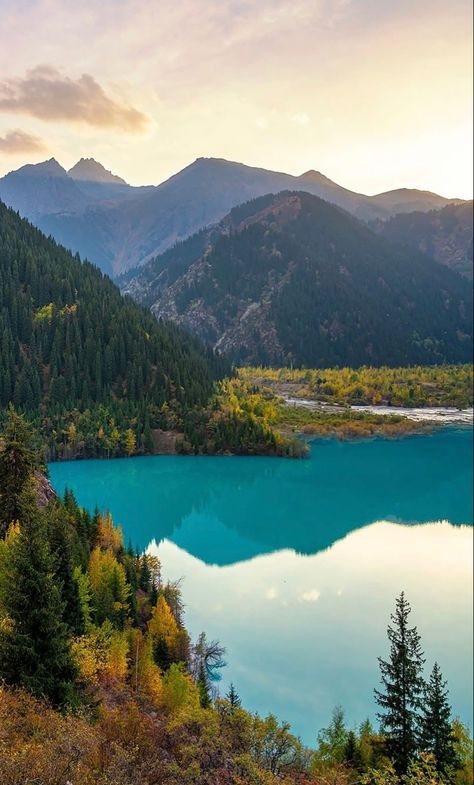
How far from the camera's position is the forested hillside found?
9406 centimetres

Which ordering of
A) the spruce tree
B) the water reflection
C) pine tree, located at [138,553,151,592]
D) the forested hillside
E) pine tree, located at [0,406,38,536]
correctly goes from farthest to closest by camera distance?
the forested hillside, the water reflection, pine tree, located at [138,553,151,592], pine tree, located at [0,406,38,536], the spruce tree

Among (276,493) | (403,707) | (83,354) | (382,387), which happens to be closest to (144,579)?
(403,707)

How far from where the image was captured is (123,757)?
1191 cm

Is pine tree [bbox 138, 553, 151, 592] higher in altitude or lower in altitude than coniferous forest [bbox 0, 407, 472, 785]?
lower

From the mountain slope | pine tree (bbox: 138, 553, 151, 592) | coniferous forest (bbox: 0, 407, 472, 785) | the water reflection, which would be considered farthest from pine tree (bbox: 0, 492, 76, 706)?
the mountain slope

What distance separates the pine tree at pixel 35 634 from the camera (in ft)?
51.1

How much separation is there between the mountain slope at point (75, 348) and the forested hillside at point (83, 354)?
7.3 inches

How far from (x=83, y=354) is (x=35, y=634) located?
93432 millimetres

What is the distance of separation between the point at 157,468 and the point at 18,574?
223 feet

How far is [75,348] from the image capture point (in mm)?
106625

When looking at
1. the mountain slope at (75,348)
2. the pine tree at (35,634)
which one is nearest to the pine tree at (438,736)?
the pine tree at (35,634)

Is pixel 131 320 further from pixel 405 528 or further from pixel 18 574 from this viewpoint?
pixel 18 574

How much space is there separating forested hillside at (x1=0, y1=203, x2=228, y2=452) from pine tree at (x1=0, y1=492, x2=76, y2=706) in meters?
71.7

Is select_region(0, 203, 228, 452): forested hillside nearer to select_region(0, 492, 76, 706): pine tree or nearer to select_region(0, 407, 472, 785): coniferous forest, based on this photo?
select_region(0, 407, 472, 785): coniferous forest
